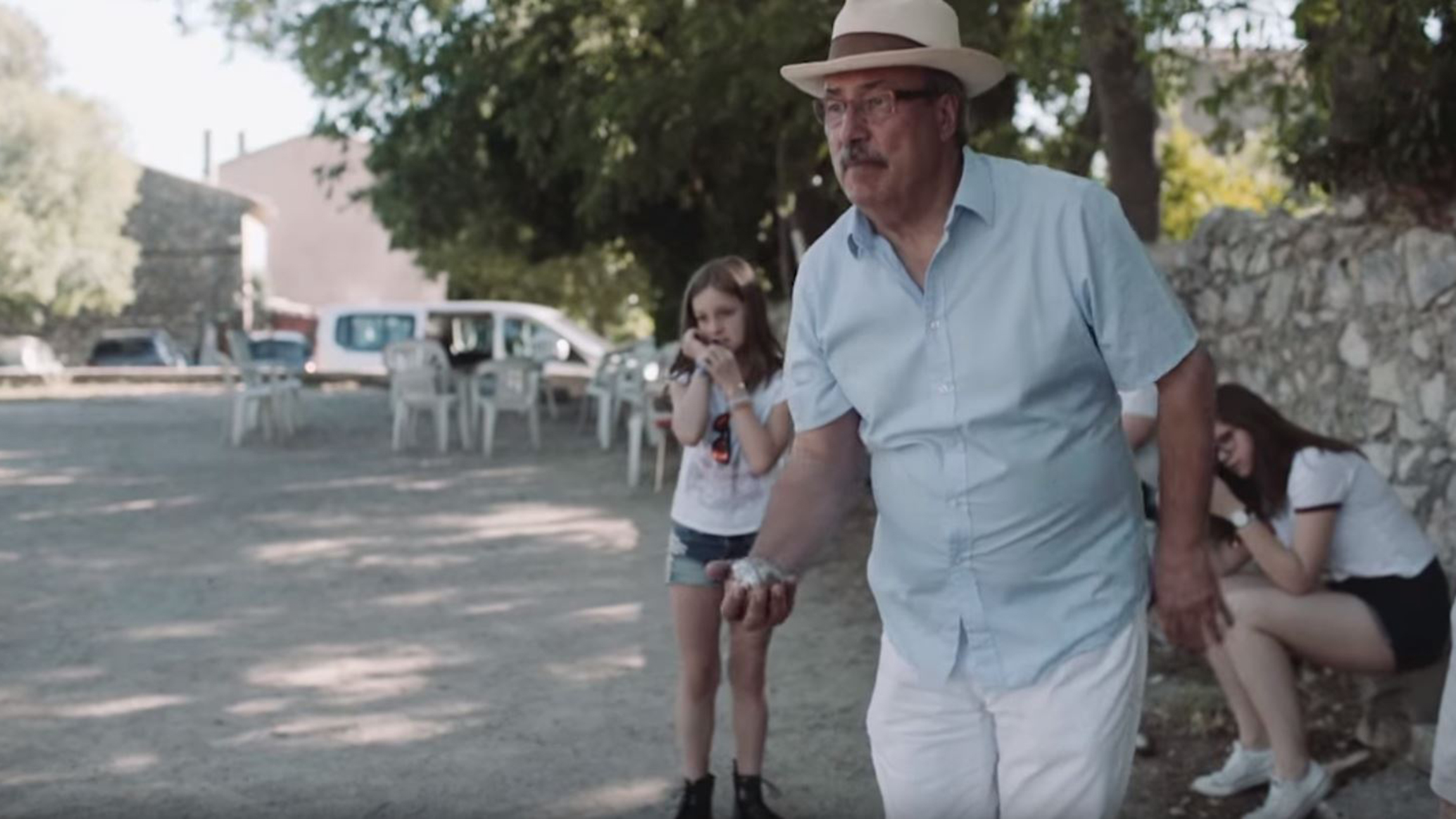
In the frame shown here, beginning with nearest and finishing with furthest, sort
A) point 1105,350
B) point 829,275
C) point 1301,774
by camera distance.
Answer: point 1105,350
point 829,275
point 1301,774

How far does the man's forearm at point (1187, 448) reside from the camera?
310cm

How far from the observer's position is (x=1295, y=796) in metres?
5.32

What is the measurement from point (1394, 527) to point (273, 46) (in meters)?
14.3

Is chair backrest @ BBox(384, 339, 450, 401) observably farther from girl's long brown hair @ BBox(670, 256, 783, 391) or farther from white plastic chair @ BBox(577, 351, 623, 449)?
girl's long brown hair @ BBox(670, 256, 783, 391)

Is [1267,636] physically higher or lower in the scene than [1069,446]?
lower

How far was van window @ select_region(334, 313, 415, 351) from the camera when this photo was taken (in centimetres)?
3158

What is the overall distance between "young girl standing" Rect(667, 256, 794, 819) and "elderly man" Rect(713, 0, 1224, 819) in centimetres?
191

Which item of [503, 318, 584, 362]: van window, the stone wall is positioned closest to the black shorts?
the stone wall

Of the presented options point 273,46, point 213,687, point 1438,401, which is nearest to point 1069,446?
point 1438,401

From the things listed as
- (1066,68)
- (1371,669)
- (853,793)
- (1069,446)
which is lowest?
(853,793)

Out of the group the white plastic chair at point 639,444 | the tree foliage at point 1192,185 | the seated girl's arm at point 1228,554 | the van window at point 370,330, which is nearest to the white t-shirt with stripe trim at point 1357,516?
the seated girl's arm at point 1228,554

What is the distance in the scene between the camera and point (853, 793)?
5.89m

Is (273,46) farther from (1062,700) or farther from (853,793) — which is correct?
(1062,700)

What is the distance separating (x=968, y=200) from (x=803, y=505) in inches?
25.9
